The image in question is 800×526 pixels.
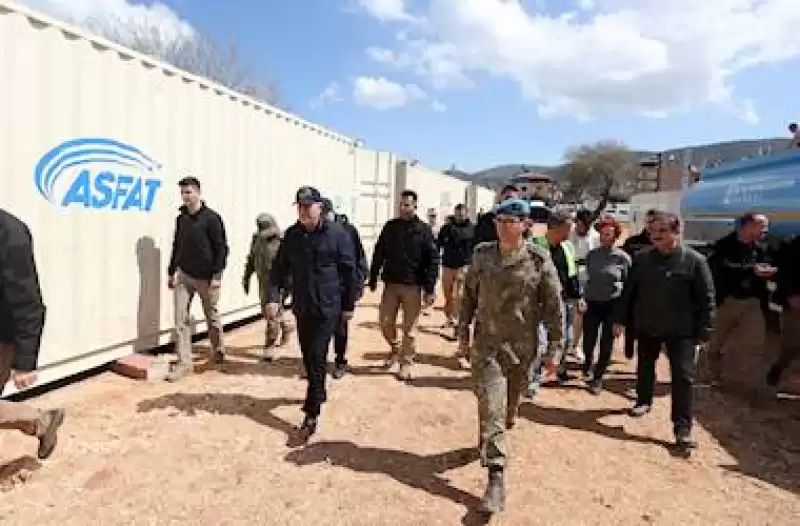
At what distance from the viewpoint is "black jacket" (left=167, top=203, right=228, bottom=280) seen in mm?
6719

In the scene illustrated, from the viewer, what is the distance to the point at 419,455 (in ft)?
16.4

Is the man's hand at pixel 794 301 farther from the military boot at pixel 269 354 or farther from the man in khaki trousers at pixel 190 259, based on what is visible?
the man in khaki trousers at pixel 190 259

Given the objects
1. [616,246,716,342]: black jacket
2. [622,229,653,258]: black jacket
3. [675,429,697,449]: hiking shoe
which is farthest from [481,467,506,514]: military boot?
[622,229,653,258]: black jacket

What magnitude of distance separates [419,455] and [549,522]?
1.23 metres

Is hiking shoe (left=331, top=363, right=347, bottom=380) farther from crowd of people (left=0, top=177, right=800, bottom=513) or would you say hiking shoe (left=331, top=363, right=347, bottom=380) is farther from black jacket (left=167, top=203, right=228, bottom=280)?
black jacket (left=167, top=203, right=228, bottom=280)

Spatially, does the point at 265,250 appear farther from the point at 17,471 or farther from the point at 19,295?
the point at 19,295

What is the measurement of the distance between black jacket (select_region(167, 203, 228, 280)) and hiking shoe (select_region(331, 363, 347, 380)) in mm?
1626

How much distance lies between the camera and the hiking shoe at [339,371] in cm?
704

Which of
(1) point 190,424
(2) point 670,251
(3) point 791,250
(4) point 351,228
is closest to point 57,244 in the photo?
(1) point 190,424

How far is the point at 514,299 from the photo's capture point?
4.41 meters

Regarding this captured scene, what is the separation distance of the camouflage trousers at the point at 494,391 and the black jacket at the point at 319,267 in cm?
141

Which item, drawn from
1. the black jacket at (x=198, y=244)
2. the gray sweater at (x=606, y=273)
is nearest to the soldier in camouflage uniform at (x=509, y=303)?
the gray sweater at (x=606, y=273)

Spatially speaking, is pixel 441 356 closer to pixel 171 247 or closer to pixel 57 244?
pixel 171 247

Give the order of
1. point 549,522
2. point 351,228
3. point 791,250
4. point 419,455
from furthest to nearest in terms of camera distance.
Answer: point 351,228, point 791,250, point 419,455, point 549,522
